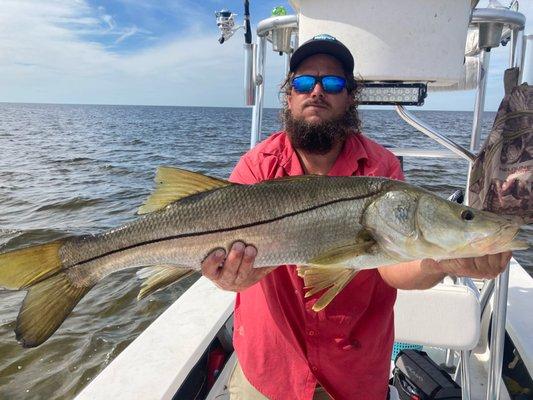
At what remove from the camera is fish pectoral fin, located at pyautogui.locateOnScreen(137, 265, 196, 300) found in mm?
2111

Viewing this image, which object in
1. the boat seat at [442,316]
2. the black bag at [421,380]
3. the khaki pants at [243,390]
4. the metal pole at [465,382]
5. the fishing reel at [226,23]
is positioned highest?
the fishing reel at [226,23]

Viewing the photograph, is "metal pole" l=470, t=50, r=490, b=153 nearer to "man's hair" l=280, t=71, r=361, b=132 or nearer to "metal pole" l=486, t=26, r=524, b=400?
"man's hair" l=280, t=71, r=361, b=132

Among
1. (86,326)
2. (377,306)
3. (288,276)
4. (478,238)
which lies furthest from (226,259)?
(86,326)

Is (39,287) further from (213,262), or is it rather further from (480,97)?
(480,97)

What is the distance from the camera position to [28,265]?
6.71 ft

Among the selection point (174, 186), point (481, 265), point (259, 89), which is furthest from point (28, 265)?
point (259, 89)

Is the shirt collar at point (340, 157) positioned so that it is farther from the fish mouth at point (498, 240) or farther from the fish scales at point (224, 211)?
the fish mouth at point (498, 240)

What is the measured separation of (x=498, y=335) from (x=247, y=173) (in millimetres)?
1951

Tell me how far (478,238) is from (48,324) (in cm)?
196

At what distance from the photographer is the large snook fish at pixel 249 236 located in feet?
6.33

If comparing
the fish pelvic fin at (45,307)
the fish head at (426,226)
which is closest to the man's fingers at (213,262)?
the fish pelvic fin at (45,307)

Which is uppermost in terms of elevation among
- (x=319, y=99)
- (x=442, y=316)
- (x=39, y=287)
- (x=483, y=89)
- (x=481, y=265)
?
(x=483, y=89)

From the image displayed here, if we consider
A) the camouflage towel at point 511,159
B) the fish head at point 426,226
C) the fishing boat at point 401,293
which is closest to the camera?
the camouflage towel at point 511,159

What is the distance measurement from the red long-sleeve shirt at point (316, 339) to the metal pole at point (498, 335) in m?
0.81
